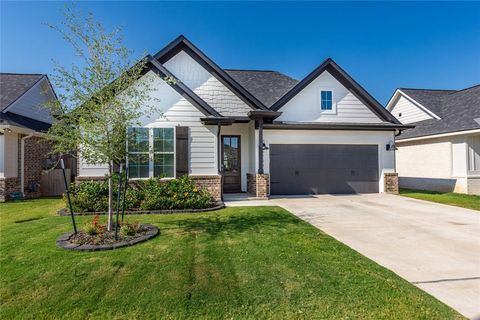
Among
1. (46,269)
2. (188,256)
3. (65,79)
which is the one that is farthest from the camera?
(65,79)

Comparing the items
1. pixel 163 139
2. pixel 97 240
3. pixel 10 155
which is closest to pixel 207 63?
pixel 163 139

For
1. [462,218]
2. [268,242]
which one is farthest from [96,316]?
[462,218]

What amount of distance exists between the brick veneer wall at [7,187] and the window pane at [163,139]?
21.8 ft

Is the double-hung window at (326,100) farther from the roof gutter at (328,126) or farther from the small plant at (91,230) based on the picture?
the small plant at (91,230)

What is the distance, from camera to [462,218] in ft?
23.1

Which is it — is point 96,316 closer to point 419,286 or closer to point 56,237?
point 56,237

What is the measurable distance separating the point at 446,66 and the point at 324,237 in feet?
63.0

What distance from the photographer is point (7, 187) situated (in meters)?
10.2

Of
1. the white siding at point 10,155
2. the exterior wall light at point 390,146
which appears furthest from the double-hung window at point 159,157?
the exterior wall light at point 390,146

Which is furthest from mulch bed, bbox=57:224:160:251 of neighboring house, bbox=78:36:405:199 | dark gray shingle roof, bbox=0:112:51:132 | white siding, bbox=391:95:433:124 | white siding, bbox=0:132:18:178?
white siding, bbox=391:95:433:124

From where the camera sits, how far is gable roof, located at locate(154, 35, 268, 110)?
35.2 feet

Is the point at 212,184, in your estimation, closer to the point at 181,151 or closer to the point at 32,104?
the point at 181,151

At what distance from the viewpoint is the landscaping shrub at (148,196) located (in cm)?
773

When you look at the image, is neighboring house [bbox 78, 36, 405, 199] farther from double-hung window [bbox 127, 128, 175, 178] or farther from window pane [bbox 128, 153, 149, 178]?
window pane [bbox 128, 153, 149, 178]
